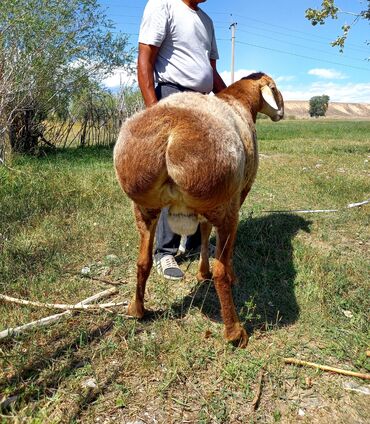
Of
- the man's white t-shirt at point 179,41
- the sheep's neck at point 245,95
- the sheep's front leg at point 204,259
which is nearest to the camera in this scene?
the man's white t-shirt at point 179,41

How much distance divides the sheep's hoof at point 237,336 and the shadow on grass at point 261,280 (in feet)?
0.33

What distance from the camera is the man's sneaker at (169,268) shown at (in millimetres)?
3734

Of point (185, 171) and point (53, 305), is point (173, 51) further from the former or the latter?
point (53, 305)

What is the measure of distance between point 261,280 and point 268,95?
1.81 m

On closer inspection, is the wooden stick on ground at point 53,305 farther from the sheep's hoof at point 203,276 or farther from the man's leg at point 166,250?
the sheep's hoof at point 203,276

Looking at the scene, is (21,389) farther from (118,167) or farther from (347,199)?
(347,199)

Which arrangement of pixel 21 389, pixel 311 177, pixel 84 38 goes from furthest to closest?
pixel 84 38 → pixel 311 177 → pixel 21 389

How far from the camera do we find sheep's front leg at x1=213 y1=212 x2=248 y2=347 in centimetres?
269

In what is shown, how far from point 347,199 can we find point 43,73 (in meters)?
9.13

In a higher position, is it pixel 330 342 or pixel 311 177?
pixel 311 177

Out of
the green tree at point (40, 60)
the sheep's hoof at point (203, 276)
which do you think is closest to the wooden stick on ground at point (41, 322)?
the sheep's hoof at point (203, 276)

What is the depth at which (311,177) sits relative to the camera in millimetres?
7930

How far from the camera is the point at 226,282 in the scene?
270 cm

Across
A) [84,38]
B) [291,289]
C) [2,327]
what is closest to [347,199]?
[291,289]
